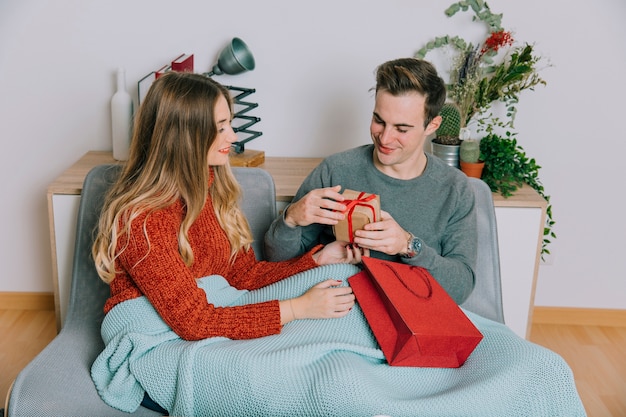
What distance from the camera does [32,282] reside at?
2871 mm

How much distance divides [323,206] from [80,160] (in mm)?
1163

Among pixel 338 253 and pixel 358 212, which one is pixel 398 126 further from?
pixel 338 253

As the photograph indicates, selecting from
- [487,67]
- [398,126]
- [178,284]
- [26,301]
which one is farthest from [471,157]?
[26,301]

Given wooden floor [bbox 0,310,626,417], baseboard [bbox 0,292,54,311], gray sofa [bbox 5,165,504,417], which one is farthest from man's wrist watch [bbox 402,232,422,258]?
baseboard [bbox 0,292,54,311]

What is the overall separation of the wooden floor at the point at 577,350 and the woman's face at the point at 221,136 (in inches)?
46.7

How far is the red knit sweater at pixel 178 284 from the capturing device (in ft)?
5.13

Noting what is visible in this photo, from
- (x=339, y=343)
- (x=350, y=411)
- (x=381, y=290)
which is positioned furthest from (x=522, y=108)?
(x=350, y=411)

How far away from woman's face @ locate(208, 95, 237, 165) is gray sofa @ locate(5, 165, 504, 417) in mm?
315

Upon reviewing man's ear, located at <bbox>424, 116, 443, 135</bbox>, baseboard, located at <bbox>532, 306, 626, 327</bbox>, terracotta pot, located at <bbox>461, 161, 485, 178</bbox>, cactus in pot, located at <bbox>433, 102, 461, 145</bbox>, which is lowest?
baseboard, located at <bbox>532, 306, 626, 327</bbox>

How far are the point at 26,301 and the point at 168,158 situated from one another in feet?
5.12

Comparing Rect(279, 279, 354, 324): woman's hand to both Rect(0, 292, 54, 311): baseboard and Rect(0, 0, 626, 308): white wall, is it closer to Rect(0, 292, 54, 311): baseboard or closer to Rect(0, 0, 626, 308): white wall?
Rect(0, 0, 626, 308): white wall

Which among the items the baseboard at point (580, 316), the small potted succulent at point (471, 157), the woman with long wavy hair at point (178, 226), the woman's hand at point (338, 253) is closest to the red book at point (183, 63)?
the woman with long wavy hair at point (178, 226)

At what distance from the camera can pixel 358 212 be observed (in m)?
1.73

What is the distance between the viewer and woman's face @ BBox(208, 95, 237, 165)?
67.7 inches
